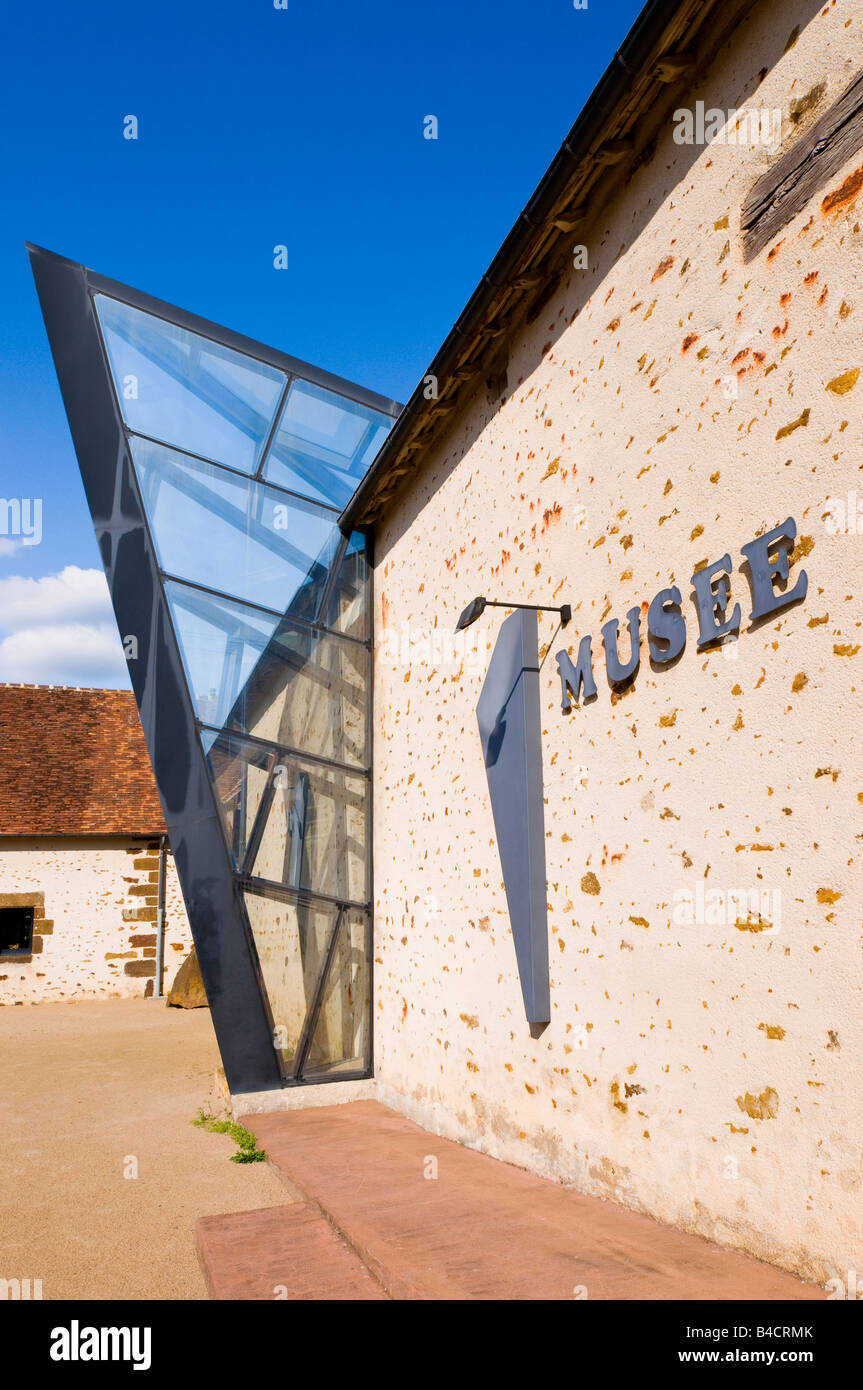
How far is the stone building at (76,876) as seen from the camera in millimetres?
15789

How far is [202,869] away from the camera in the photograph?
664cm

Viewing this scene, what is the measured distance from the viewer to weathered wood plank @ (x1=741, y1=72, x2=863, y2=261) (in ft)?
9.30

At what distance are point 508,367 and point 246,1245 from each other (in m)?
4.78

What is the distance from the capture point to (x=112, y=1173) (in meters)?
5.38

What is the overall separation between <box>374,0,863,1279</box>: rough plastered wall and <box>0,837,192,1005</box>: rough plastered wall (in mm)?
12304

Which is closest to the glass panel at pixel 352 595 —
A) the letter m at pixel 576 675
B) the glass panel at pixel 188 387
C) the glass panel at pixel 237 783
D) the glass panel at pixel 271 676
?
the glass panel at pixel 271 676

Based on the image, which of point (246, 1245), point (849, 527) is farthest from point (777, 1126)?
point (246, 1245)

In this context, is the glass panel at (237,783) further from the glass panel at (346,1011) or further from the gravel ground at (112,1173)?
the gravel ground at (112,1173)

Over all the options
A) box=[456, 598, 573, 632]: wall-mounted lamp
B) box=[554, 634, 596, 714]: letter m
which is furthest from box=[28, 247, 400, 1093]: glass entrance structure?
box=[554, 634, 596, 714]: letter m

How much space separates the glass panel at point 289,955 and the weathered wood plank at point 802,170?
550 centimetres

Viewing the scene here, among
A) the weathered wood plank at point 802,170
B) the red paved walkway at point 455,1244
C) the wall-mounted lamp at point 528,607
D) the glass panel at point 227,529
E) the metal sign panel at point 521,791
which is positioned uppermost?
the glass panel at point 227,529

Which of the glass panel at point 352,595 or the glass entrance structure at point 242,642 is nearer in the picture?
the glass entrance structure at point 242,642

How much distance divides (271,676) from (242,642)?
39 centimetres
